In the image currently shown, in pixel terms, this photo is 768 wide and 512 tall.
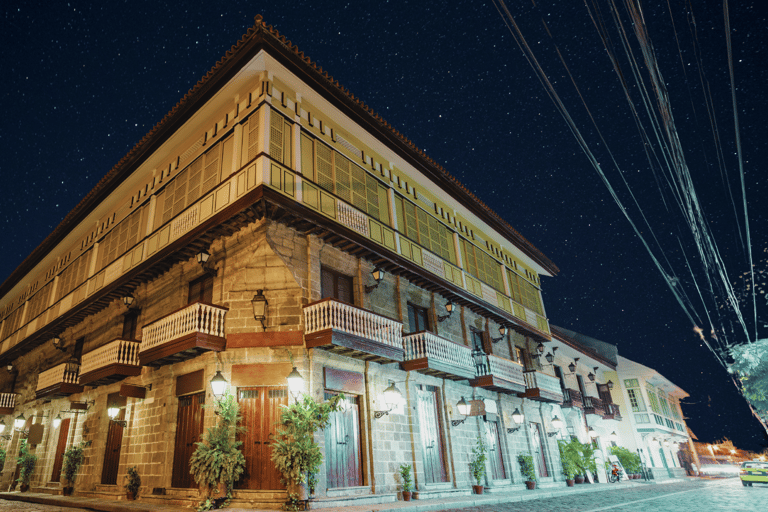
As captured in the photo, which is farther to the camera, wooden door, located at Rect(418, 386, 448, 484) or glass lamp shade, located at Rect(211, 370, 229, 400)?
wooden door, located at Rect(418, 386, 448, 484)

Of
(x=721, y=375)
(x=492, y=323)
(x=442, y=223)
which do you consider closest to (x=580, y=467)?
(x=492, y=323)

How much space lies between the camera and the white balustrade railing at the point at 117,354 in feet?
46.4

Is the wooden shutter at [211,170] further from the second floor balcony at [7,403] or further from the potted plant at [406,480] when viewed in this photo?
the second floor balcony at [7,403]

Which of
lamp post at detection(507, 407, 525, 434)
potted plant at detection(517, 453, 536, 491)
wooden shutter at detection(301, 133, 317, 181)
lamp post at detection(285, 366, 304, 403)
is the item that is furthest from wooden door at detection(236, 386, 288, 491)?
potted plant at detection(517, 453, 536, 491)

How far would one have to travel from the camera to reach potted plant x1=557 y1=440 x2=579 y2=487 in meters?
20.9

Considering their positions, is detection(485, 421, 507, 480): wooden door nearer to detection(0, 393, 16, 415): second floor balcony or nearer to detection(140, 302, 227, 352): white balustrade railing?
detection(140, 302, 227, 352): white balustrade railing

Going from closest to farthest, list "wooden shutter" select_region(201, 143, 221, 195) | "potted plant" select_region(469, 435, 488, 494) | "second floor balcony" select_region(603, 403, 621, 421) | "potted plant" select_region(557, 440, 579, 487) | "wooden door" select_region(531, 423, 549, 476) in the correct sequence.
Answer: "wooden shutter" select_region(201, 143, 221, 195), "potted plant" select_region(469, 435, 488, 494), "wooden door" select_region(531, 423, 549, 476), "potted plant" select_region(557, 440, 579, 487), "second floor balcony" select_region(603, 403, 621, 421)

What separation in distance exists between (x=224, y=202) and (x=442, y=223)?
992 cm

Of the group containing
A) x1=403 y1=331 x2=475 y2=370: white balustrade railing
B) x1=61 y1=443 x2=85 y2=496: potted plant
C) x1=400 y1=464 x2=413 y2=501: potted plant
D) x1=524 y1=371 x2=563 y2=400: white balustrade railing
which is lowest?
x1=400 y1=464 x2=413 y2=501: potted plant

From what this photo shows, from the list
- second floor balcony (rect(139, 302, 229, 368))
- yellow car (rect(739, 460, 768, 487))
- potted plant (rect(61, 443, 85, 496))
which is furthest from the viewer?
yellow car (rect(739, 460, 768, 487))

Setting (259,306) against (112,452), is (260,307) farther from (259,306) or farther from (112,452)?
(112,452)

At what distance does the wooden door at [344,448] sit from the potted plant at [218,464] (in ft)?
7.20

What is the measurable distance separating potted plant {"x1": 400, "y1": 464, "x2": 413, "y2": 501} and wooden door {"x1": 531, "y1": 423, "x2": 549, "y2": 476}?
9372mm

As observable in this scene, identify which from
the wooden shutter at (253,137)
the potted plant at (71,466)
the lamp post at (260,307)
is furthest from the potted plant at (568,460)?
the potted plant at (71,466)
